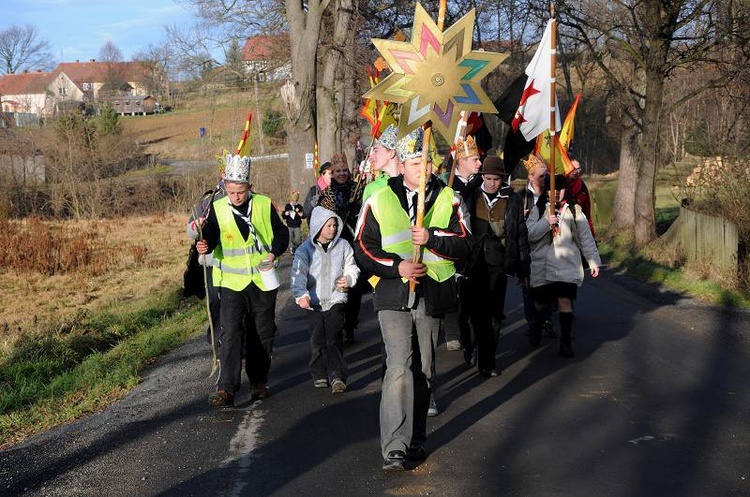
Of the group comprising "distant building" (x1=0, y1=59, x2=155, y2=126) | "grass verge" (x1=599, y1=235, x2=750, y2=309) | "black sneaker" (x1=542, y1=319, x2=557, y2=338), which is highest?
"distant building" (x1=0, y1=59, x2=155, y2=126)

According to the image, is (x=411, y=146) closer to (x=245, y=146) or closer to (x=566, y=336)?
(x=245, y=146)

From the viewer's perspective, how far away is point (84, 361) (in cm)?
1043

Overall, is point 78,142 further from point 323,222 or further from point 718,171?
point 323,222

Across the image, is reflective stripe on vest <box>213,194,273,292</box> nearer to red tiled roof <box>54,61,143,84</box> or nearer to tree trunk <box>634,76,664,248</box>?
tree trunk <box>634,76,664,248</box>

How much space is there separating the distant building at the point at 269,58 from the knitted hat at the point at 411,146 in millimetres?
24725

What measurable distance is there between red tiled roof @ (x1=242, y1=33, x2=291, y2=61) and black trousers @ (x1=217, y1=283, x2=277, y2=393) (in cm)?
2385

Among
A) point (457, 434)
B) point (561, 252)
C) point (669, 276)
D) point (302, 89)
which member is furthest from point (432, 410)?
point (302, 89)

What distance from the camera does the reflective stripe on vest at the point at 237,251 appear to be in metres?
7.73

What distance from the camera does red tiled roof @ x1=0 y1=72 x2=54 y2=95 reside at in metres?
96.3

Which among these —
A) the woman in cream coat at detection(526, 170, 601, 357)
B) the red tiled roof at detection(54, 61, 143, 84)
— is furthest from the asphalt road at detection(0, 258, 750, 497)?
the red tiled roof at detection(54, 61, 143, 84)

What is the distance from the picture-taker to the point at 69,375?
961 cm

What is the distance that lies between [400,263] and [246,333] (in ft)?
8.00

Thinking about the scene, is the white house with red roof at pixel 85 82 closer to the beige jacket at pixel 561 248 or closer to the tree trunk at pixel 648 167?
the tree trunk at pixel 648 167

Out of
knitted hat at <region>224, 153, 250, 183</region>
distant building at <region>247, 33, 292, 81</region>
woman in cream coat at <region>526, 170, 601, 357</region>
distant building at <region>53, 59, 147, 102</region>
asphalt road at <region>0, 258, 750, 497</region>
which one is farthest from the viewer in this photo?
distant building at <region>53, 59, 147, 102</region>
